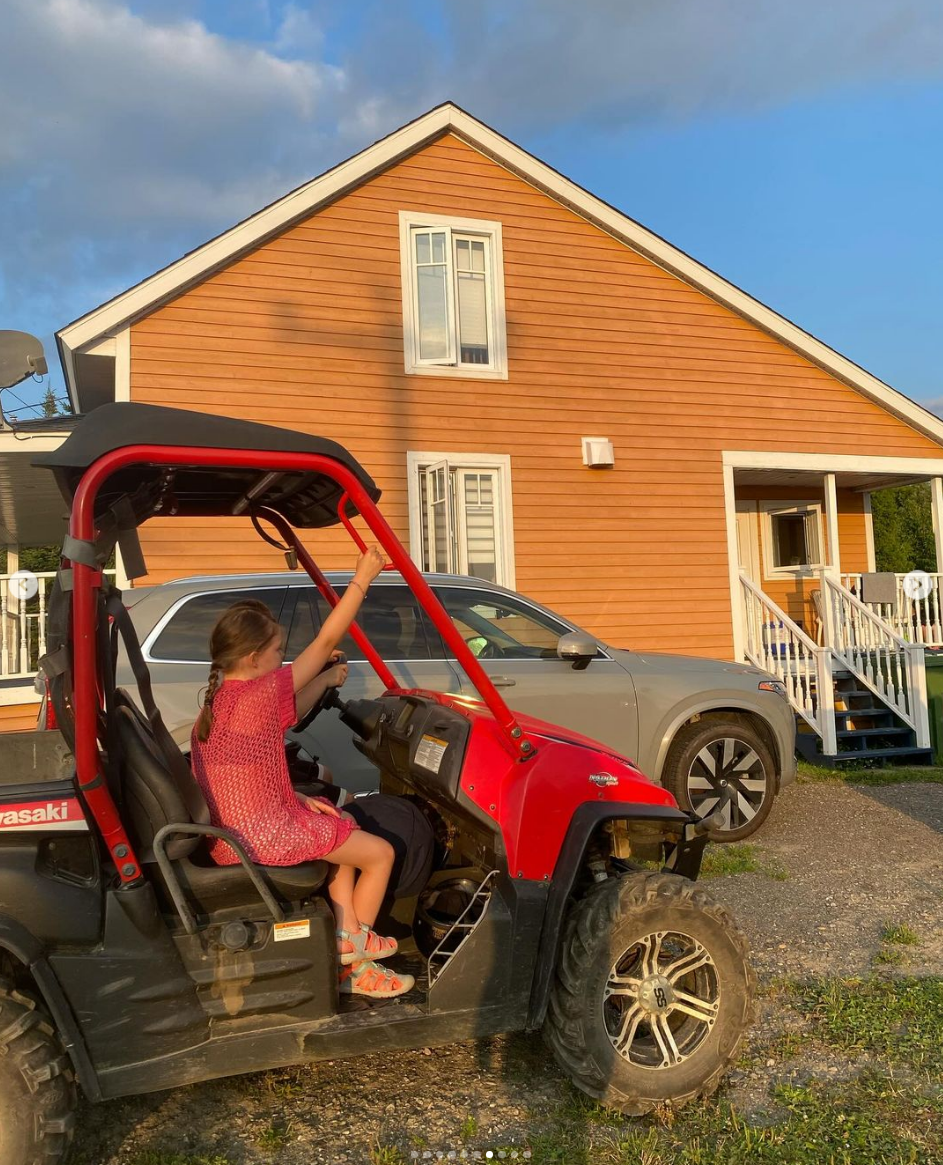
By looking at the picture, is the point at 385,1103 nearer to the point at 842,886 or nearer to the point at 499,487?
the point at 842,886

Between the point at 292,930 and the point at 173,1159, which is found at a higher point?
the point at 292,930

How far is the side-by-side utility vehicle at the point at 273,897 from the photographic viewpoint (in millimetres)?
2574

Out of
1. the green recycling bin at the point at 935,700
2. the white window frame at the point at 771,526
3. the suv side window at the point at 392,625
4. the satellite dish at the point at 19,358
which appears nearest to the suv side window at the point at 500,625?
the suv side window at the point at 392,625

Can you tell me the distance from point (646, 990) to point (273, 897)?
1284 millimetres

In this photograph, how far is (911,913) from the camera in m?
5.23

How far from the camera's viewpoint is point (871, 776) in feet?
31.0

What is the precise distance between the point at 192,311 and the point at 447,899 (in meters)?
8.31

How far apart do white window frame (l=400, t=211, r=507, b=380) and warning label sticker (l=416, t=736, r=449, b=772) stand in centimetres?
817

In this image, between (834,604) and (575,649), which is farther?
(834,604)

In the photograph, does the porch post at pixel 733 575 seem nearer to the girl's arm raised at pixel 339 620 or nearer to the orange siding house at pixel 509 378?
the orange siding house at pixel 509 378

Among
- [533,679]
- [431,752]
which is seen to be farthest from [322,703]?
[533,679]

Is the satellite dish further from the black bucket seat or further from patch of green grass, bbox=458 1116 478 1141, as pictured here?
patch of green grass, bbox=458 1116 478 1141

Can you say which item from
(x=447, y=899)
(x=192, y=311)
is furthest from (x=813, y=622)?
(x=447, y=899)

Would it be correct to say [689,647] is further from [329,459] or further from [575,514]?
[329,459]
